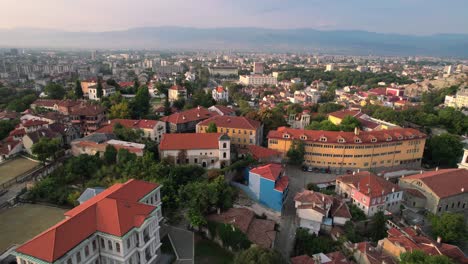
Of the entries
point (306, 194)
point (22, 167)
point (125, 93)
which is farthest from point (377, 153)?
point (125, 93)

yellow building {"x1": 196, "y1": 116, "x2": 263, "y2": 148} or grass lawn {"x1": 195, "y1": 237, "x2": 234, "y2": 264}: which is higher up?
yellow building {"x1": 196, "y1": 116, "x2": 263, "y2": 148}

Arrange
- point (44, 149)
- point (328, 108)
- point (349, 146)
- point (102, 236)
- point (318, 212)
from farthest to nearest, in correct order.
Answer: point (328, 108)
point (349, 146)
point (44, 149)
point (318, 212)
point (102, 236)

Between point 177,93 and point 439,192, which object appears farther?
point 177,93

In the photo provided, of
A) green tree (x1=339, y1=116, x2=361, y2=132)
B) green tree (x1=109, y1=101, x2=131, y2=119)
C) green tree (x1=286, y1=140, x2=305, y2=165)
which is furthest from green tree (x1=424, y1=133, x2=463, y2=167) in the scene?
green tree (x1=109, y1=101, x2=131, y2=119)

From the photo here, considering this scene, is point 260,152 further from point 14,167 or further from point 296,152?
point 14,167

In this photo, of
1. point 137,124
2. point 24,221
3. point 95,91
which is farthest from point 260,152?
point 95,91

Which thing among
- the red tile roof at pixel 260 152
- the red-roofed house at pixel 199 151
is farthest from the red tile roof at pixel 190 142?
the red tile roof at pixel 260 152

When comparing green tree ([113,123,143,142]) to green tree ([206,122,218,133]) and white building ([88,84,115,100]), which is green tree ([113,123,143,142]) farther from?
white building ([88,84,115,100])
